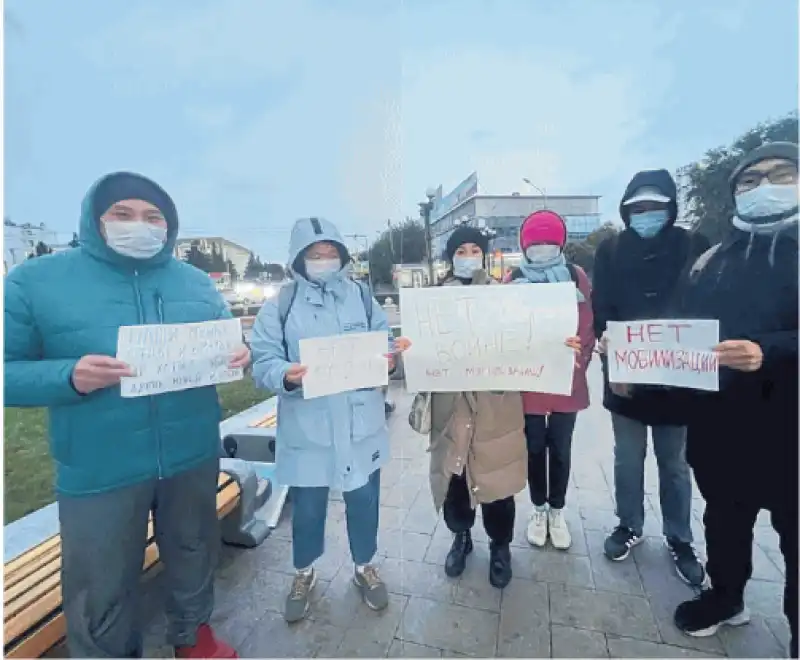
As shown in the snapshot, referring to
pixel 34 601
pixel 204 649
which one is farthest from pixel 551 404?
pixel 34 601

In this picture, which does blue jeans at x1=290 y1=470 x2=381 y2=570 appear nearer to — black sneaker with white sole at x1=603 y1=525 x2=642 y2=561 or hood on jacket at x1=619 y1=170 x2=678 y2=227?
black sneaker with white sole at x1=603 y1=525 x2=642 y2=561

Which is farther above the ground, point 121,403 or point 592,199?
point 592,199

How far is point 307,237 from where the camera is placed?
184 centimetres

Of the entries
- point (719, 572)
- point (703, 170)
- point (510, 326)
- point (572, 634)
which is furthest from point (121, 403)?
point (703, 170)

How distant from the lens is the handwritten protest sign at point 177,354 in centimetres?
147

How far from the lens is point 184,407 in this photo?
165 centimetres

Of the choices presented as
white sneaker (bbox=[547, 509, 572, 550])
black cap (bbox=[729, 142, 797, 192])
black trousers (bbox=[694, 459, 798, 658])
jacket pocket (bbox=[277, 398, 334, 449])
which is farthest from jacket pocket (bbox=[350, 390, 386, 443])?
black cap (bbox=[729, 142, 797, 192])

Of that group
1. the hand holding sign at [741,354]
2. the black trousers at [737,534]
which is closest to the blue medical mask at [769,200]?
the hand holding sign at [741,354]

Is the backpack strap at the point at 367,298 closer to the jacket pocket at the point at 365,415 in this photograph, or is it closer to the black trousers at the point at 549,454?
the jacket pocket at the point at 365,415

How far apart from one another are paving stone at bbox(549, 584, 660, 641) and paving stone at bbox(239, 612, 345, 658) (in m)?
0.98

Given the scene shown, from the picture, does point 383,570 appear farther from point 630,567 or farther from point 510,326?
point 510,326

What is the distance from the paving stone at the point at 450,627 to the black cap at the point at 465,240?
1607 mm

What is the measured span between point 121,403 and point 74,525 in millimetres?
425

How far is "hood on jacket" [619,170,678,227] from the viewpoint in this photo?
6.43 feet
